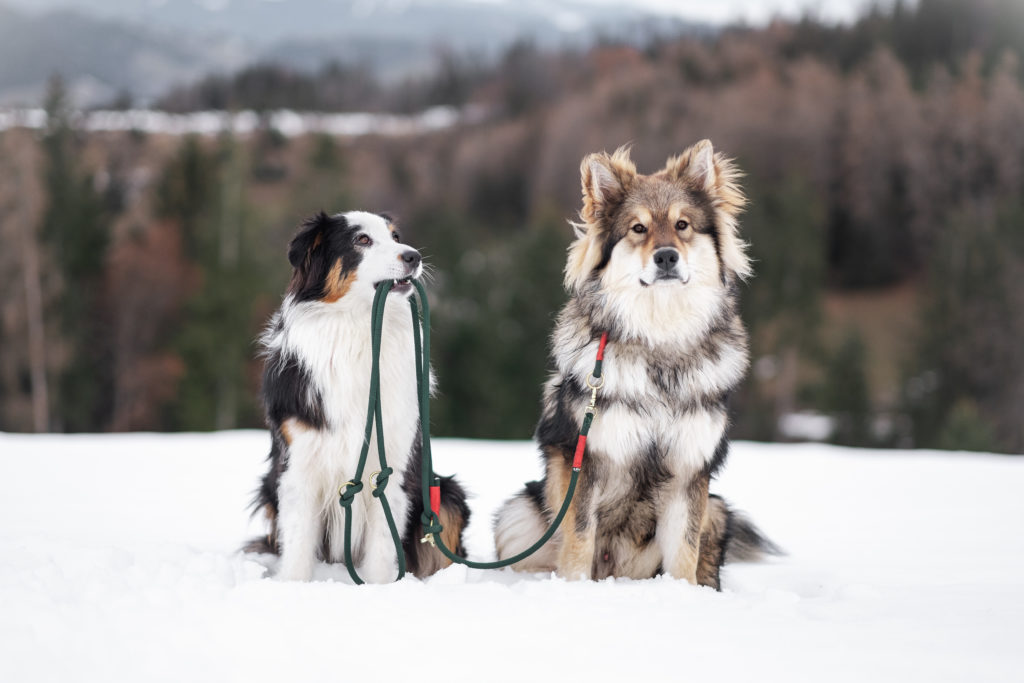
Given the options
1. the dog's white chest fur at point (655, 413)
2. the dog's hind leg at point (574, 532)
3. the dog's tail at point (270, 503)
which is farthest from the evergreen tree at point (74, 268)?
the dog's white chest fur at point (655, 413)

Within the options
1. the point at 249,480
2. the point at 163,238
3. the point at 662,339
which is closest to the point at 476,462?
the point at 249,480

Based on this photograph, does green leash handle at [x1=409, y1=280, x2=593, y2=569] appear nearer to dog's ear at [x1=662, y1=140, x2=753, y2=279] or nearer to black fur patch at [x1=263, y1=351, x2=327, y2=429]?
black fur patch at [x1=263, y1=351, x2=327, y2=429]

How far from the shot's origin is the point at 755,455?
27.4ft

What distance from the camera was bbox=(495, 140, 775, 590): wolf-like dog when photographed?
3600 mm

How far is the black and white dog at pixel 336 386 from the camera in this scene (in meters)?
3.57

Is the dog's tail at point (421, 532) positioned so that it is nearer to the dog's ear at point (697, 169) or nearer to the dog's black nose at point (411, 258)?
the dog's black nose at point (411, 258)

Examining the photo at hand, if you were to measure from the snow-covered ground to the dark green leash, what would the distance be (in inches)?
7.5

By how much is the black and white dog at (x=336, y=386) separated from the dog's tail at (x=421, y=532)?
0.11m

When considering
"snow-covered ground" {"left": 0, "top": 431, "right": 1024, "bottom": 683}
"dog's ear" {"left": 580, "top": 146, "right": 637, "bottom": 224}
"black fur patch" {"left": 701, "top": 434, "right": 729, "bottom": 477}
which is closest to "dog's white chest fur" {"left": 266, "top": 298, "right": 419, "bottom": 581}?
"snow-covered ground" {"left": 0, "top": 431, "right": 1024, "bottom": 683}

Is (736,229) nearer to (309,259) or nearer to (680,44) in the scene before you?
(309,259)

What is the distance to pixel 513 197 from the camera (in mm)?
46531

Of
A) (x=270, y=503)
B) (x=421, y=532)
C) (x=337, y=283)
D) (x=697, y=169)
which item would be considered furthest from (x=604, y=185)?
(x=270, y=503)

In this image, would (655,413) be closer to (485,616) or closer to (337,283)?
(485,616)

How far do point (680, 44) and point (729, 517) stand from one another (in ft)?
158
